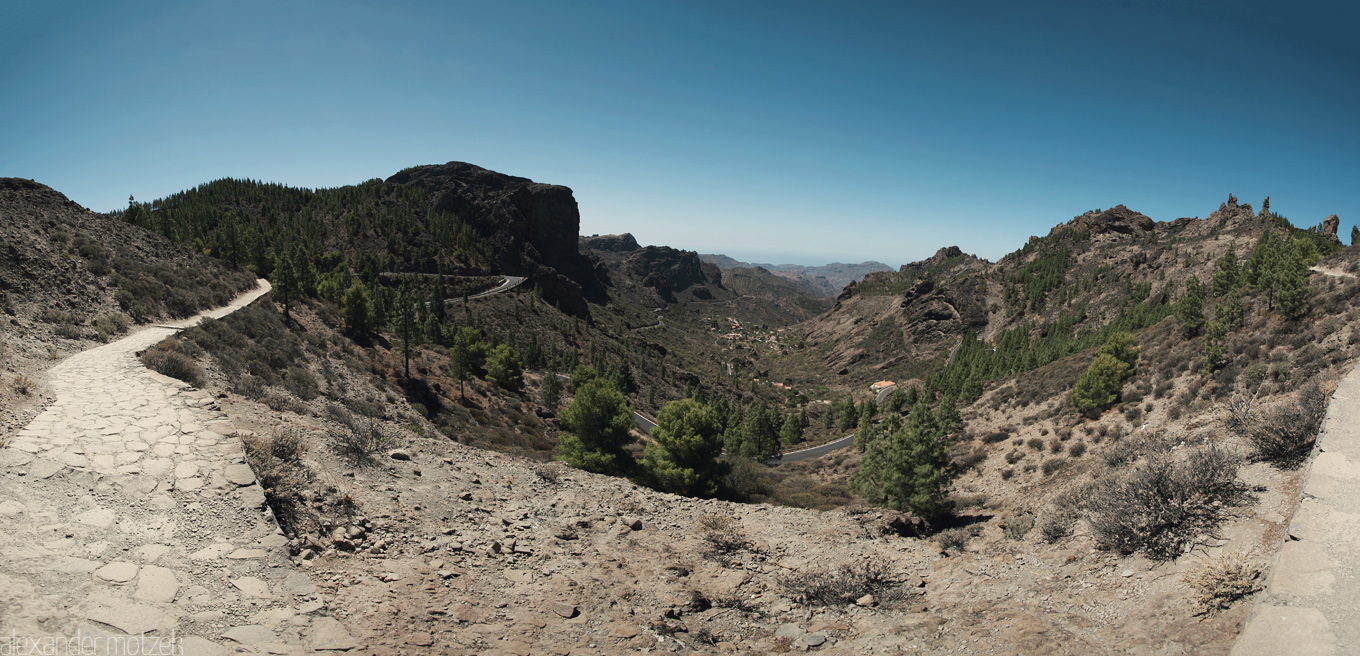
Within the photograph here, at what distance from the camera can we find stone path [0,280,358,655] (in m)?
5.78

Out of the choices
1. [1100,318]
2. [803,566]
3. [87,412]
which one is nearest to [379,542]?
[87,412]

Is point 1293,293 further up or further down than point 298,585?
further up

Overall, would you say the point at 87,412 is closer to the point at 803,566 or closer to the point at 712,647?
the point at 712,647

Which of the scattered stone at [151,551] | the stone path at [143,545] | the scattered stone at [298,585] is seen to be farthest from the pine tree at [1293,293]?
the scattered stone at [151,551]

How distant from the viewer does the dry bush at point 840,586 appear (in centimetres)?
1038

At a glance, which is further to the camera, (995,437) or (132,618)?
(995,437)

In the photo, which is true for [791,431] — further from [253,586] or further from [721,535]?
[253,586]

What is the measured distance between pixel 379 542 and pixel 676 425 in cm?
1690

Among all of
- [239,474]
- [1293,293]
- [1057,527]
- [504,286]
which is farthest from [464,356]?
[504,286]

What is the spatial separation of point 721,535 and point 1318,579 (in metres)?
10.9

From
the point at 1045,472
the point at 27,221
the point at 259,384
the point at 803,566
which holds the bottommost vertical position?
the point at 1045,472

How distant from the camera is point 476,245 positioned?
439ft

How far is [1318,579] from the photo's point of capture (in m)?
7.19

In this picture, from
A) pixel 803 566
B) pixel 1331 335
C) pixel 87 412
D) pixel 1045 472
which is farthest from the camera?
pixel 1045 472
